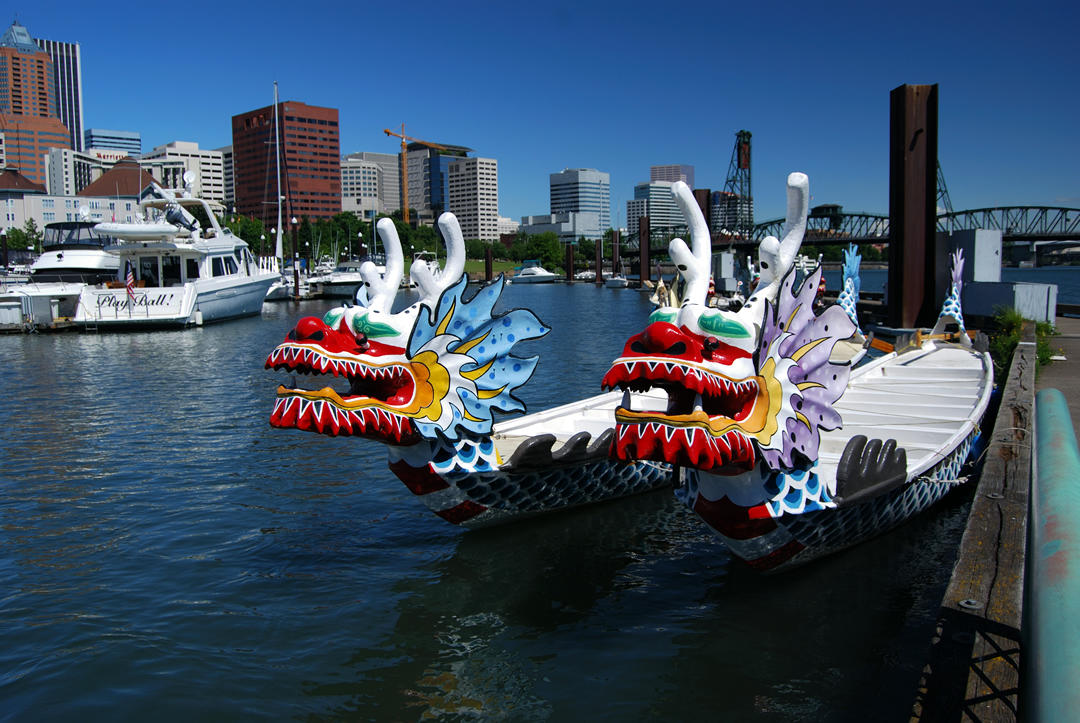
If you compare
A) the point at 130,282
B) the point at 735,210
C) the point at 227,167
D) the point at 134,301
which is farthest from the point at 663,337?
the point at 227,167

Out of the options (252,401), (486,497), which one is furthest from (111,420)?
(486,497)

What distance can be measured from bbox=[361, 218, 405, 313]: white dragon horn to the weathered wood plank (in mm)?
5576

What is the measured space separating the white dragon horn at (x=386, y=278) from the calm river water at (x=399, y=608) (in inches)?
110

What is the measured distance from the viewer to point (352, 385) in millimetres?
7969

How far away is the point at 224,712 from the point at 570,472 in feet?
15.1

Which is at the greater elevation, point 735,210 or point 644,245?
point 735,210

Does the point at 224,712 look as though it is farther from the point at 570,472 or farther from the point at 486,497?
the point at 570,472

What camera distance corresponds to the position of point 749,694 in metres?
6.12

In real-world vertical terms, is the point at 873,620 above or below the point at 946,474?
below

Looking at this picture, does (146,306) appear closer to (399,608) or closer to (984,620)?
(399,608)

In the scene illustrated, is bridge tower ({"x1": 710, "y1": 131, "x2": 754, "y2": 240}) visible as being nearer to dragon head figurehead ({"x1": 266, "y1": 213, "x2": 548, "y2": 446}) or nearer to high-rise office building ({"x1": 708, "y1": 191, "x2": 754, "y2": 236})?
high-rise office building ({"x1": 708, "y1": 191, "x2": 754, "y2": 236})

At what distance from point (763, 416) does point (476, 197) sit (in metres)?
193

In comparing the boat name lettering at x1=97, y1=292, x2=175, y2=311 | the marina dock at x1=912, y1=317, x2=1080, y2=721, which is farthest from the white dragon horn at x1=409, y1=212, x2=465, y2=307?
the boat name lettering at x1=97, y1=292, x2=175, y2=311

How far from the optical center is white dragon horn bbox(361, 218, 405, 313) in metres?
8.29
